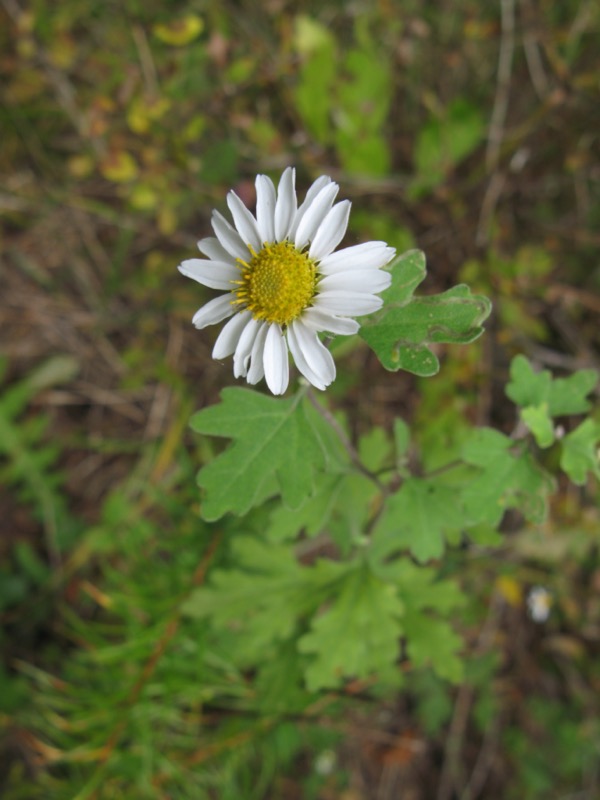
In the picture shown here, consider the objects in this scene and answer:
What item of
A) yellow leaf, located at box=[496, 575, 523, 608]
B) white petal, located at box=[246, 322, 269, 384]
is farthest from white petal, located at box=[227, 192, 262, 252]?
yellow leaf, located at box=[496, 575, 523, 608]

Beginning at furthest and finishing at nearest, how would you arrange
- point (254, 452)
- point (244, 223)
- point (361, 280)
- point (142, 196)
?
point (142, 196) → point (254, 452) → point (244, 223) → point (361, 280)

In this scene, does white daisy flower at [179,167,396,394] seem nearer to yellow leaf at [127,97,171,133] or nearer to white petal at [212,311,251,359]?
white petal at [212,311,251,359]

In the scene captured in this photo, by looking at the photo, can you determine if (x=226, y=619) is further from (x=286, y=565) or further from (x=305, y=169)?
(x=305, y=169)

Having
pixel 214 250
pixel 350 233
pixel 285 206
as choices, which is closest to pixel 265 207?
pixel 285 206

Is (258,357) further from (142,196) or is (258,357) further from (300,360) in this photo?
(142,196)

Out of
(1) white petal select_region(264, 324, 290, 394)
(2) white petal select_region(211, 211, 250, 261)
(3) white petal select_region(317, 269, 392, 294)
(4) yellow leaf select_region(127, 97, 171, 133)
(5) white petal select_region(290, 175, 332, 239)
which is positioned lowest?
(1) white petal select_region(264, 324, 290, 394)
